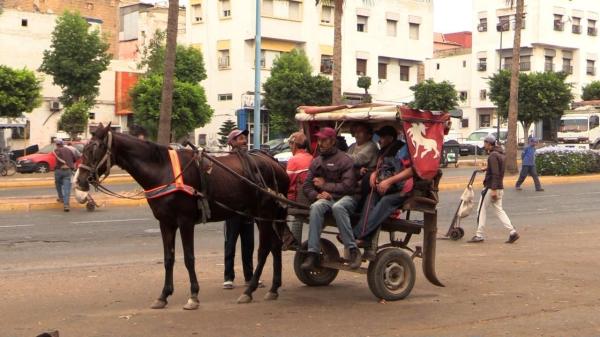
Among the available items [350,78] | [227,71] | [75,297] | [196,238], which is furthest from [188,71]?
[75,297]

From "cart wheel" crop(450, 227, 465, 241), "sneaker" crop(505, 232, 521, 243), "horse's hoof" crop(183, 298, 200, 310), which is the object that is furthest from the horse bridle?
"sneaker" crop(505, 232, 521, 243)

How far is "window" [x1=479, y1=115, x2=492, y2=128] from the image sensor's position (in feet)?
232

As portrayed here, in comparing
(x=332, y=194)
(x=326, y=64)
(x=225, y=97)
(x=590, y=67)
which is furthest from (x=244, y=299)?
(x=590, y=67)

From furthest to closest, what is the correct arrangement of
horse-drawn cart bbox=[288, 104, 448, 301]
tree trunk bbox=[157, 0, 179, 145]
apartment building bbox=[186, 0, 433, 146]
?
apartment building bbox=[186, 0, 433, 146] → tree trunk bbox=[157, 0, 179, 145] → horse-drawn cart bbox=[288, 104, 448, 301]

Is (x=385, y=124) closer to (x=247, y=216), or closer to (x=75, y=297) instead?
(x=247, y=216)

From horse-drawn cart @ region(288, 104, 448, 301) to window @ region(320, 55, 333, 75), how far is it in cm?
4748

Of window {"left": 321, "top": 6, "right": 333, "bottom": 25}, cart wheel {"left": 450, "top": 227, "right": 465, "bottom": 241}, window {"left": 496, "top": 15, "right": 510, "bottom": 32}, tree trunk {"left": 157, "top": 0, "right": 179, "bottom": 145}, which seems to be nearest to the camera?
cart wheel {"left": 450, "top": 227, "right": 465, "bottom": 241}

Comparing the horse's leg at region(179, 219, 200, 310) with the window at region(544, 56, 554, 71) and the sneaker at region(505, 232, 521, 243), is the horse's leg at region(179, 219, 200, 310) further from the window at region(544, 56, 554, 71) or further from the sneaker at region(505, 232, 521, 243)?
the window at region(544, 56, 554, 71)

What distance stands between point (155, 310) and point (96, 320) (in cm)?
70

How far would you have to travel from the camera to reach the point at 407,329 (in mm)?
7480

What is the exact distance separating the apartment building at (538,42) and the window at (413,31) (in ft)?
32.4

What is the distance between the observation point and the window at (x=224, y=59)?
54719 mm

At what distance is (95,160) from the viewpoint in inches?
315

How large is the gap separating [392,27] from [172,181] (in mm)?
53698
